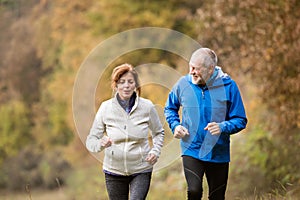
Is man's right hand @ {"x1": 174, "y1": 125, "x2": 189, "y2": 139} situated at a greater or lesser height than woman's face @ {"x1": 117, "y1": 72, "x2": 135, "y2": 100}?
lesser

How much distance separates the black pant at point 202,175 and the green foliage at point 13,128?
32680 millimetres

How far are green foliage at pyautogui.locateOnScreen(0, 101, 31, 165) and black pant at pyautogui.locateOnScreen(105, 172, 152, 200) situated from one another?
32.5m

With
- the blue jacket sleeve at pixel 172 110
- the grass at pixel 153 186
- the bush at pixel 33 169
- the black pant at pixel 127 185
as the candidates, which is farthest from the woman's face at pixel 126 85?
the bush at pixel 33 169

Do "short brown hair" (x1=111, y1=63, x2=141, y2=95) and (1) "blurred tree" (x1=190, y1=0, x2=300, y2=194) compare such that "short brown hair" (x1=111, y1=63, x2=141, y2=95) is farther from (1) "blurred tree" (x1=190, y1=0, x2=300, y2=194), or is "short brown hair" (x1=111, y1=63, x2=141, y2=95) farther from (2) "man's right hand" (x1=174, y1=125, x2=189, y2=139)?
(1) "blurred tree" (x1=190, y1=0, x2=300, y2=194)

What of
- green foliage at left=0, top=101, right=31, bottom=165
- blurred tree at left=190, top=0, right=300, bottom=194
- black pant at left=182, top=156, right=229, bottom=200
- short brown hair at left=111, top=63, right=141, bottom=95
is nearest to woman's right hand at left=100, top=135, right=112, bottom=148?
short brown hair at left=111, top=63, right=141, bottom=95

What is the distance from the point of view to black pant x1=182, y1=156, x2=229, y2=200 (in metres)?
5.62

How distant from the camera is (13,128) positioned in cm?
3859

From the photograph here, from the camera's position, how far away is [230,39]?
15180 millimetres

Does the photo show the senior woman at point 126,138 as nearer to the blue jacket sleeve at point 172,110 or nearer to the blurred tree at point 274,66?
the blue jacket sleeve at point 172,110

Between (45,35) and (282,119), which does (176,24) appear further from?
(282,119)

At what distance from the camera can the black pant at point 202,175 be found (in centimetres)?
562

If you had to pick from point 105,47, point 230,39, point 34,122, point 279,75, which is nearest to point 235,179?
point 279,75

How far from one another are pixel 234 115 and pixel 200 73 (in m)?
0.46

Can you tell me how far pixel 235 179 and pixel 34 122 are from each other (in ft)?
88.8
